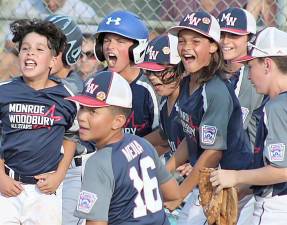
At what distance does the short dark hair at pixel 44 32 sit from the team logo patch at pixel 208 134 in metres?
1.17

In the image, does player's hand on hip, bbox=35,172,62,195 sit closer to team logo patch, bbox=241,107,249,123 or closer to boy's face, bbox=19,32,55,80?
boy's face, bbox=19,32,55,80

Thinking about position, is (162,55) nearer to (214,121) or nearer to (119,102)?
(214,121)

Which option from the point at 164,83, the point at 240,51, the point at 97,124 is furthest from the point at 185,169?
the point at 240,51

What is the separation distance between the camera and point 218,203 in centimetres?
485

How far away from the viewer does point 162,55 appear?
6062 millimetres

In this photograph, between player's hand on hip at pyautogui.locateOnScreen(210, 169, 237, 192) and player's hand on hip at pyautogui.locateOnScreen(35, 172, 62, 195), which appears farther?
player's hand on hip at pyautogui.locateOnScreen(35, 172, 62, 195)

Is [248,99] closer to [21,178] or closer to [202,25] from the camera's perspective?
[202,25]

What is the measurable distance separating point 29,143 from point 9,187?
0.30m

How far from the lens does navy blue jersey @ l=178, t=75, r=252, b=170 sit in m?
5.45

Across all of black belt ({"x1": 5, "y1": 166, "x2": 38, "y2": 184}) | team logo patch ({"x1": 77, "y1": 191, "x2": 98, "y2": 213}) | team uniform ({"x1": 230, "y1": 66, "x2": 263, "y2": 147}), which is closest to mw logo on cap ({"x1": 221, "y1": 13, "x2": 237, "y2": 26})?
team uniform ({"x1": 230, "y1": 66, "x2": 263, "y2": 147})

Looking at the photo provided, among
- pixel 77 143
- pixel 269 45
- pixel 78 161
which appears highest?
pixel 269 45

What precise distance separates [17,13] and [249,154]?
9.75 feet

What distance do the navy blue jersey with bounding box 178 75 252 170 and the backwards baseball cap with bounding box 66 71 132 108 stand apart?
2.68ft

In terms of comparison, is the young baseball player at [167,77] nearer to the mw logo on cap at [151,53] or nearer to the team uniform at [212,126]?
the mw logo on cap at [151,53]
